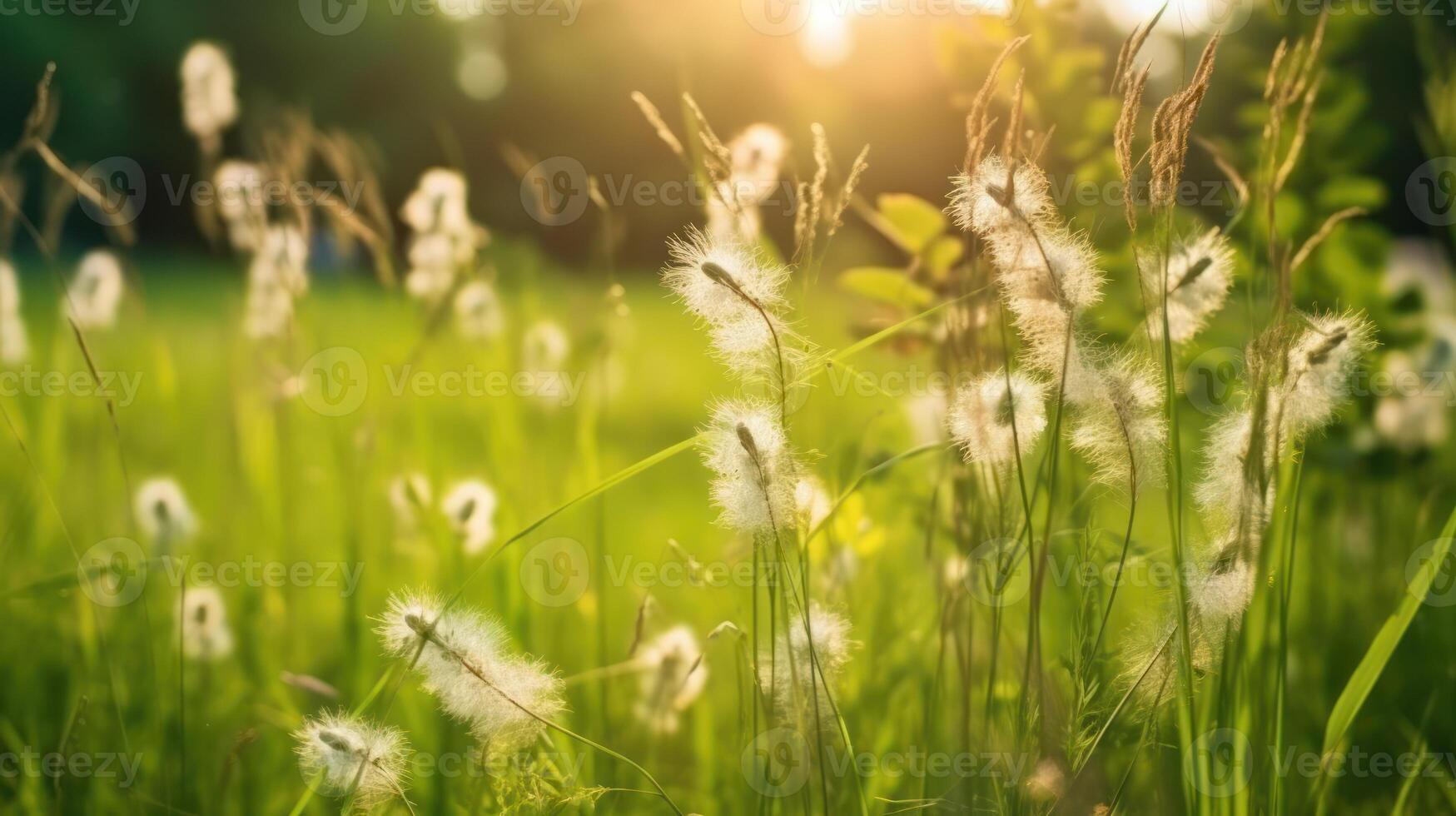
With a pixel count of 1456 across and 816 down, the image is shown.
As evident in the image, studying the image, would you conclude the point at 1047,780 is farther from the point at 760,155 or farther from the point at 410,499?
the point at 410,499

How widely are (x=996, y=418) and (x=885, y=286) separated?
1.97ft

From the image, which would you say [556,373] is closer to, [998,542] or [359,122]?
[998,542]

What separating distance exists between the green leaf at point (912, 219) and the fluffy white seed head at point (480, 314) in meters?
1.23

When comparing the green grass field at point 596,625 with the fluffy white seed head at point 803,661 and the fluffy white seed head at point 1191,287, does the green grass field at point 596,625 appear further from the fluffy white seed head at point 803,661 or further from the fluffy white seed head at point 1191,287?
the fluffy white seed head at point 1191,287

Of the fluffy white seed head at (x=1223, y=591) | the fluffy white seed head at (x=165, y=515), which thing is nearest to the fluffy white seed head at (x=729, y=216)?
the fluffy white seed head at (x=1223, y=591)

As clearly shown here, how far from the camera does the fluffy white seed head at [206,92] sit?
2.44m

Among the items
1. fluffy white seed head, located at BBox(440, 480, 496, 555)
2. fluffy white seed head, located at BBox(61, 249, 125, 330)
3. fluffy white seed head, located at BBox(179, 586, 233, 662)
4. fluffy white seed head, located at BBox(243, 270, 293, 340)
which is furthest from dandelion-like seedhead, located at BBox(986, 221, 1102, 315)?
fluffy white seed head, located at BBox(61, 249, 125, 330)

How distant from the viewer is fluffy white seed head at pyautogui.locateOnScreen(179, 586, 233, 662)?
1820 millimetres

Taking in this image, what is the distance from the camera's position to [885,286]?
1.61 meters

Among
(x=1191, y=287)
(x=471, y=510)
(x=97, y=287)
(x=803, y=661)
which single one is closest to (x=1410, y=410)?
(x=1191, y=287)

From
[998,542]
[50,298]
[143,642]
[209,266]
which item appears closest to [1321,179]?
[998,542]

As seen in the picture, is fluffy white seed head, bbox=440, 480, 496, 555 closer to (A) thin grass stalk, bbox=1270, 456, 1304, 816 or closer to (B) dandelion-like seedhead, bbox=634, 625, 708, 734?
(B) dandelion-like seedhead, bbox=634, 625, 708, 734

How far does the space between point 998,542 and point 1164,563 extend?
0.31m

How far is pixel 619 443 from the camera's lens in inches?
189
